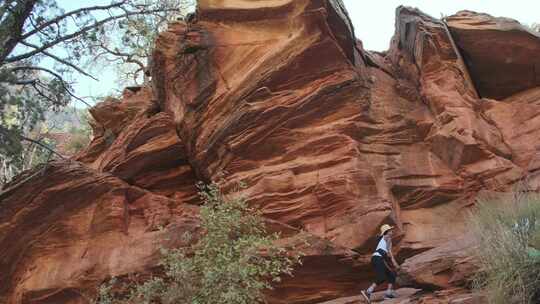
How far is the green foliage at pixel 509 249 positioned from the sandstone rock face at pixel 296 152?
2.67 meters

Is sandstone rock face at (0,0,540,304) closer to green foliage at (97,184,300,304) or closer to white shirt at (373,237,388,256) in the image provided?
green foliage at (97,184,300,304)

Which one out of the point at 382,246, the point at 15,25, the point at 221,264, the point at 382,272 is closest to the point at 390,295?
the point at 382,272

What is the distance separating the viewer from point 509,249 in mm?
8500

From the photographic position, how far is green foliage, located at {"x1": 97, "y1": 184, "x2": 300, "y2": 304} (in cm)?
1056

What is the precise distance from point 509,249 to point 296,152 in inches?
250

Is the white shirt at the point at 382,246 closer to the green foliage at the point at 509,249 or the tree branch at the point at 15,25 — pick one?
the green foliage at the point at 509,249

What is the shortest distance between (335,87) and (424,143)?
2525 mm

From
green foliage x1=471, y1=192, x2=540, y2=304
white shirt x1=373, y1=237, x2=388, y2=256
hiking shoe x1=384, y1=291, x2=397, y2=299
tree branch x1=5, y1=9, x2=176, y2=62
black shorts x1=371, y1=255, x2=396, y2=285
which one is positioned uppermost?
tree branch x1=5, y1=9, x2=176, y2=62

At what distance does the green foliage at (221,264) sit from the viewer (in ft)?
34.7

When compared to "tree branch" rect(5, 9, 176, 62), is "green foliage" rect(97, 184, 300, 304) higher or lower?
lower

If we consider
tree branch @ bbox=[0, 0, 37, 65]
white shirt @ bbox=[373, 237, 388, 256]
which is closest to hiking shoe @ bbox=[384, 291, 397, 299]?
white shirt @ bbox=[373, 237, 388, 256]

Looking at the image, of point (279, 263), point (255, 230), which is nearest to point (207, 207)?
point (255, 230)

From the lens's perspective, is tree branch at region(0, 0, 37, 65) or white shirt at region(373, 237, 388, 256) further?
tree branch at region(0, 0, 37, 65)

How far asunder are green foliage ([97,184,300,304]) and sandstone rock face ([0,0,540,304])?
906mm
